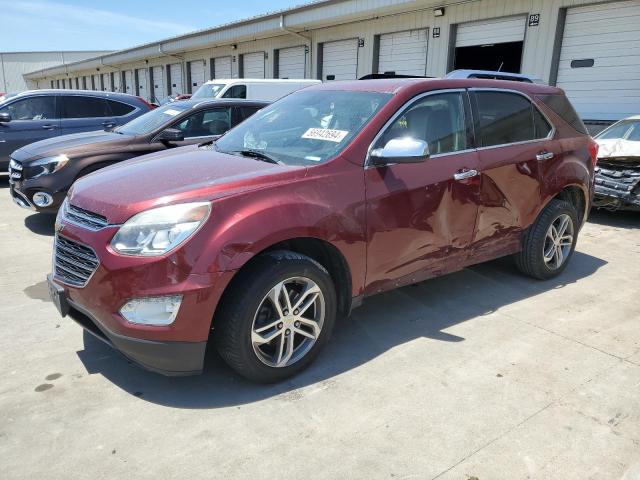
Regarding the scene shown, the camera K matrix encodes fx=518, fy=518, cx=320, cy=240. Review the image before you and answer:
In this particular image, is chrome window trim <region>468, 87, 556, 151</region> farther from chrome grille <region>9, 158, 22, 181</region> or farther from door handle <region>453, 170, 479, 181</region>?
chrome grille <region>9, 158, 22, 181</region>

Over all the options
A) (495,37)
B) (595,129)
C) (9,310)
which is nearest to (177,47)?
(495,37)

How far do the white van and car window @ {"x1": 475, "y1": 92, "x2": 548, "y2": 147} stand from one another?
899 centimetres

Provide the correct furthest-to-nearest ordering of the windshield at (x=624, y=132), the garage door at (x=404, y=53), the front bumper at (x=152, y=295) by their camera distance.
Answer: the garage door at (x=404, y=53) → the windshield at (x=624, y=132) → the front bumper at (x=152, y=295)

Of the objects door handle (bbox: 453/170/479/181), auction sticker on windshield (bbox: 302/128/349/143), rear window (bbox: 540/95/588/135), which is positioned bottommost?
door handle (bbox: 453/170/479/181)

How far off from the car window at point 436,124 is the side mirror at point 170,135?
369 cm

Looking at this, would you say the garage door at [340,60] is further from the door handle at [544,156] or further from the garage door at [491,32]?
the door handle at [544,156]

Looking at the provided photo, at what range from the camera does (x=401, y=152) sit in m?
3.21

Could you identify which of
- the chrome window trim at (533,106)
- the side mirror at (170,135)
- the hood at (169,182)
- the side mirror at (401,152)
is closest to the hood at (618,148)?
the chrome window trim at (533,106)

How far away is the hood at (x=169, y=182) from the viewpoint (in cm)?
276

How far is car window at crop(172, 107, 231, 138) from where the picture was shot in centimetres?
695

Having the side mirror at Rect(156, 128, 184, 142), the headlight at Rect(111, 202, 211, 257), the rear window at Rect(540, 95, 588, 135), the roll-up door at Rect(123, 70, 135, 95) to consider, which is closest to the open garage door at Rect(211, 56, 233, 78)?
the roll-up door at Rect(123, 70, 135, 95)

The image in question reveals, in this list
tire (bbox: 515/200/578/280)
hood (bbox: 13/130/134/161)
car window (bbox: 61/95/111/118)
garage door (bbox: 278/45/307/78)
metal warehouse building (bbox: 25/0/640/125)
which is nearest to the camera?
tire (bbox: 515/200/578/280)

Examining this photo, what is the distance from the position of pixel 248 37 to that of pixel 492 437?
67.3ft

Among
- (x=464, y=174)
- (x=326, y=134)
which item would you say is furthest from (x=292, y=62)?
(x=326, y=134)
